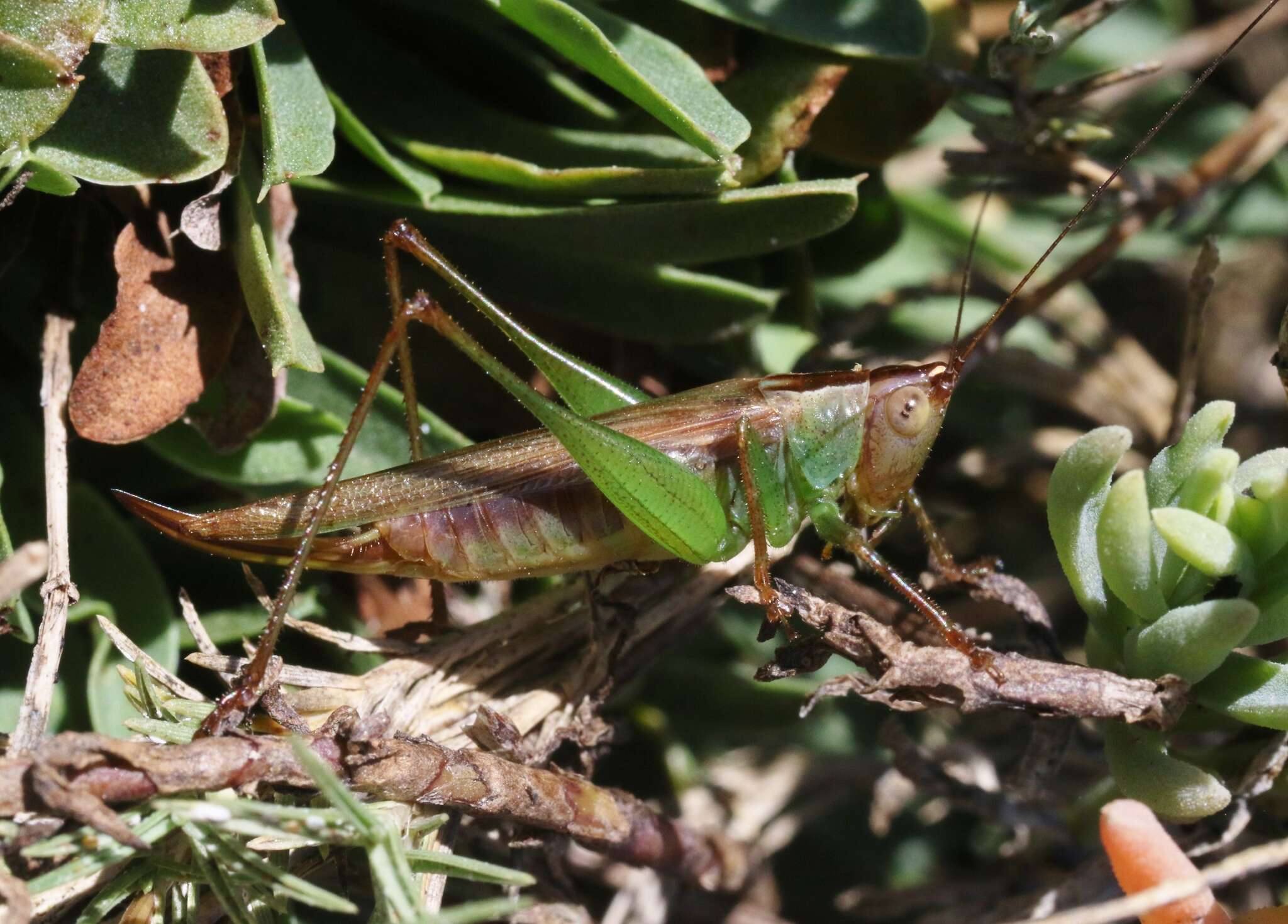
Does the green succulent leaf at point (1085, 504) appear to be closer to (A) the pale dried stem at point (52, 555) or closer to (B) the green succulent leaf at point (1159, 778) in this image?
(B) the green succulent leaf at point (1159, 778)

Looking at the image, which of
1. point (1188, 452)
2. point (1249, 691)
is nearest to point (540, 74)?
point (1188, 452)

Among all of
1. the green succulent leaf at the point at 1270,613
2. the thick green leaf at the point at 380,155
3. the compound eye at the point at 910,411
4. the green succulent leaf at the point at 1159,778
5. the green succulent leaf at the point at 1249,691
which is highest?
the thick green leaf at the point at 380,155

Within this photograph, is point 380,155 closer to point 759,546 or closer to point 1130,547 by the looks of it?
point 759,546

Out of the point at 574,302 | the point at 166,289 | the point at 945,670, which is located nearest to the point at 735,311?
the point at 574,302

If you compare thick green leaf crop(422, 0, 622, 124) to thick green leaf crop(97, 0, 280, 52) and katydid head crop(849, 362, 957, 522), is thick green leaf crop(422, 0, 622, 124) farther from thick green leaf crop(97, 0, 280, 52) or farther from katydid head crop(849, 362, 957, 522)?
katydid head crop(849, 362, 957, 522)

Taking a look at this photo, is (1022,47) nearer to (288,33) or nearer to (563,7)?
(563,7)

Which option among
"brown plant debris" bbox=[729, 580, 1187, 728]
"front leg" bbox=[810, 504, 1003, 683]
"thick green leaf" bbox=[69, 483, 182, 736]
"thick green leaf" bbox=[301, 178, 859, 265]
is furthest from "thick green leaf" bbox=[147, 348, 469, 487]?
"brown plant debris" bbox=[729, 580, 1187, 728]

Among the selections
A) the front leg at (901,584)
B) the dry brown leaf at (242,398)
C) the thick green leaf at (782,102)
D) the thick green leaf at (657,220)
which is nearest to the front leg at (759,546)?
the front leg at (901,584)
